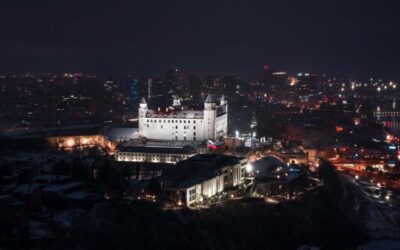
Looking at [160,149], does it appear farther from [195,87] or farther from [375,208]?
[195,87]

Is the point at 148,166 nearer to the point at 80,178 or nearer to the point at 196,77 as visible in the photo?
the point at 80,178

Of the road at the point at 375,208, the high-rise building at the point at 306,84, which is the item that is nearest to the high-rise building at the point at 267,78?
the high-rise building at the point at 306,84

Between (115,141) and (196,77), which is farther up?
(196,77)

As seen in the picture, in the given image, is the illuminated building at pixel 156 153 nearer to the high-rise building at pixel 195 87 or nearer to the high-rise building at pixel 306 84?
the high-rise building at pixel 195 87

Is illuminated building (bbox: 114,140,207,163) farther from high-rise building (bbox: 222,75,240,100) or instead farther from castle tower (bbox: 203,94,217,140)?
high-rise building (bbox: 222,75,240,100)

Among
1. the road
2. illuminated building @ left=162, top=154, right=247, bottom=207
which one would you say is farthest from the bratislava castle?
the road

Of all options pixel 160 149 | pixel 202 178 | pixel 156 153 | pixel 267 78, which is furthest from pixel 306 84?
pixel 202 178

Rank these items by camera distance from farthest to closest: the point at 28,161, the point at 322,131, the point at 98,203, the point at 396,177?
the point at 322,131 → the point at 396,177 → the point at 28,161 → the point at 98,203

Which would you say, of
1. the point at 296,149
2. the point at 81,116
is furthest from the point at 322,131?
the point at 81,116

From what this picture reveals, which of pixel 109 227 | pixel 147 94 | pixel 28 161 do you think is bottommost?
pixel 109 227
